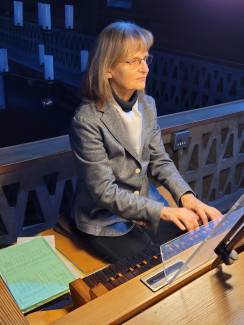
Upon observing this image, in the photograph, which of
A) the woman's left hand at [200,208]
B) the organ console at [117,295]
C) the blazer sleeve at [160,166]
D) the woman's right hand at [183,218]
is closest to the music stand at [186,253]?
the organ console at [117,295]

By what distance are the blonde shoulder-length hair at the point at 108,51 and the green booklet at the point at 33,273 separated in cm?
67

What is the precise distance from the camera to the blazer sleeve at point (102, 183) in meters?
1.52

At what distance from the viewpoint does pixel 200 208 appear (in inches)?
61.2

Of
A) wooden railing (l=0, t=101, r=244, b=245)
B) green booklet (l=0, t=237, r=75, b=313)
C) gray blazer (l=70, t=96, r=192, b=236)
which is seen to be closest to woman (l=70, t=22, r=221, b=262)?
gray blazer (l=70, t=96, r=192, b=236)

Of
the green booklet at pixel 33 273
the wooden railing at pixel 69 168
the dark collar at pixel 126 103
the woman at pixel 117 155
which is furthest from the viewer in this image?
the wooden railing at pixel 69 168

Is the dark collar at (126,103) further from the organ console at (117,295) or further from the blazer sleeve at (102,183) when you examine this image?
the organ console at (117,295)

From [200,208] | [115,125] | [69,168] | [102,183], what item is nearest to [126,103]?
[115,125]

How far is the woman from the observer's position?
1.52 metres

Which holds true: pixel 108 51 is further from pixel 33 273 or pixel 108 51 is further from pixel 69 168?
pixel 33 273

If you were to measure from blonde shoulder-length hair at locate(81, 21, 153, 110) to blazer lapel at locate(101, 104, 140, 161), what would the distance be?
0.13 feet

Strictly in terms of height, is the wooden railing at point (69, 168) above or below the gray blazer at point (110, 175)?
below

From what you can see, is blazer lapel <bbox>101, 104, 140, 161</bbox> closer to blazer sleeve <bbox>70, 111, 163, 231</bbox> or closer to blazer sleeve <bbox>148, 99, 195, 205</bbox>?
blazer sleeve <bbox>70, 111, 163, 231</bbox>

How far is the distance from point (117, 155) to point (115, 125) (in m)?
0.13

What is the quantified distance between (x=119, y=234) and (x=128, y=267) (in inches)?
18.7
